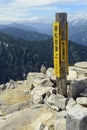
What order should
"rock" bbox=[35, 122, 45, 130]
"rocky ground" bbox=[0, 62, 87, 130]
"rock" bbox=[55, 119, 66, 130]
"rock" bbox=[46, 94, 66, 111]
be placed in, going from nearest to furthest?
1. "rock" bbox=[55, 119, 66, 130]
2. "rock" bbox=[35, 122, 45, 130]
3. "rocky ground" bbox=[0, 62, 87, 130]
4. "rock" bbox=[46, 94, 66, 111]

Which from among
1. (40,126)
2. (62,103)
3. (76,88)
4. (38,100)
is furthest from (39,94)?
(40,126)

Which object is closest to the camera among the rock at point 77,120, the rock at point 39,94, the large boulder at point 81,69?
the rock at point 77,120

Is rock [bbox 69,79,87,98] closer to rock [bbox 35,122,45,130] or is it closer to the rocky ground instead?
the rocky ground

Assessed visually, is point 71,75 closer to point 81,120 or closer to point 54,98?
point 54,98

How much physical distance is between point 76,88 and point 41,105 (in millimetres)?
2508

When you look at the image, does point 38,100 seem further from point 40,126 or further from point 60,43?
point 40,126

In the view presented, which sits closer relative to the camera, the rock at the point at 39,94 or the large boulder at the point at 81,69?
the rock at the point at 39,94

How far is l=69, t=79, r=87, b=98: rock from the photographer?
2055 centimetres

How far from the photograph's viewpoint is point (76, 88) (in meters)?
20.9

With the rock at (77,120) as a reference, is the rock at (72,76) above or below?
above

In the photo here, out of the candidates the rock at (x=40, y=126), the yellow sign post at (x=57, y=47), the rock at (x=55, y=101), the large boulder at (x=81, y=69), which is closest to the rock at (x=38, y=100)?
the rock at (x=55, y=101)

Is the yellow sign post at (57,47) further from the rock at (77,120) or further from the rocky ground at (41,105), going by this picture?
the rock at (77,120)

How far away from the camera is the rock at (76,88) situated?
20547 mm

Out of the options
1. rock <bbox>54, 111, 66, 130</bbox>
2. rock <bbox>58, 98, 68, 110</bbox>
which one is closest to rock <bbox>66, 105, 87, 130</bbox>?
rock <bbox>54, 111, 66, 130</bbox>
